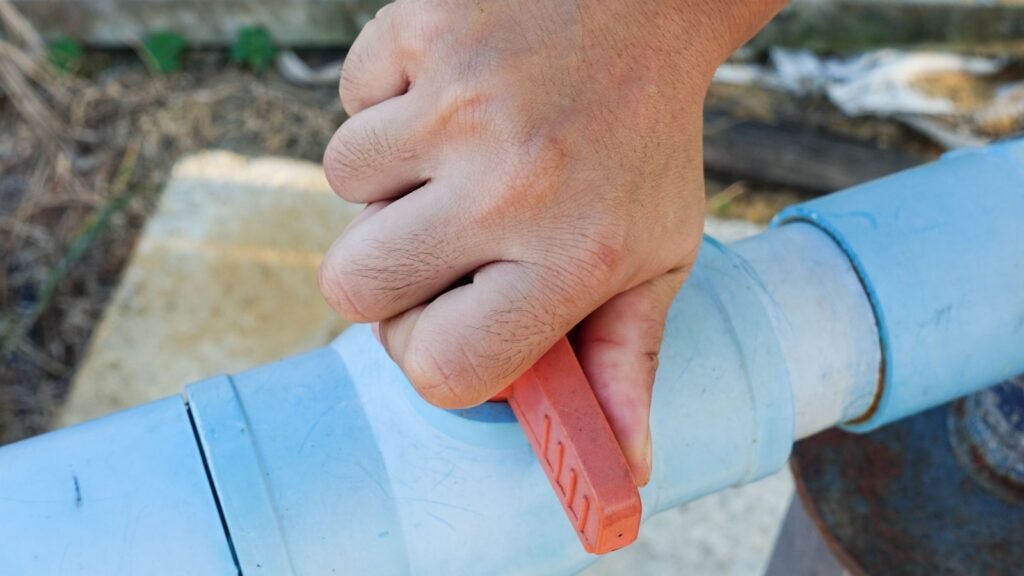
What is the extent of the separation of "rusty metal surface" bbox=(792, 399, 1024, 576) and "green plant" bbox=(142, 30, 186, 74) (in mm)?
2468

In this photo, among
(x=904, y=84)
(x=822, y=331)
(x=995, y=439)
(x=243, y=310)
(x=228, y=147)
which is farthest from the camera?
(x=904, y=84)

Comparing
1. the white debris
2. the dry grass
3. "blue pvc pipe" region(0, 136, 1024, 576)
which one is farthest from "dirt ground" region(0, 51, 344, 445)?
"blue pvc pipe" region(0, 136, 1024, 576)

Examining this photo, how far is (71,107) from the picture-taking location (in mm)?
2766

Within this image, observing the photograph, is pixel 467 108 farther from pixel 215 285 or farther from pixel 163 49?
pixel 163 49

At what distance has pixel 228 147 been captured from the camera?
104 inches

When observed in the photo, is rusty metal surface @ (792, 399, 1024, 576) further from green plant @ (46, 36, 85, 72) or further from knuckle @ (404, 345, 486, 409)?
green plant @ (46, 36, 85, 72)

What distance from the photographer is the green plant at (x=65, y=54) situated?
9.37 feet

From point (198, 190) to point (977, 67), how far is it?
7.88 feet

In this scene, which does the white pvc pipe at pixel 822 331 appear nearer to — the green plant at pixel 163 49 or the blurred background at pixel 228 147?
the blurred background at pixel 228 147

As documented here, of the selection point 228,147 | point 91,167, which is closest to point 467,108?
point 228,147

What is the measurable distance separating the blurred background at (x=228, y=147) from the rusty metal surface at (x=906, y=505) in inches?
31.4

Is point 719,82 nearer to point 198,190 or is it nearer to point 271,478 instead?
point 198,190

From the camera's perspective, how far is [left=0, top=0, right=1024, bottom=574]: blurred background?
2.12 m

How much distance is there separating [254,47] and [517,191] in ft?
8.07
